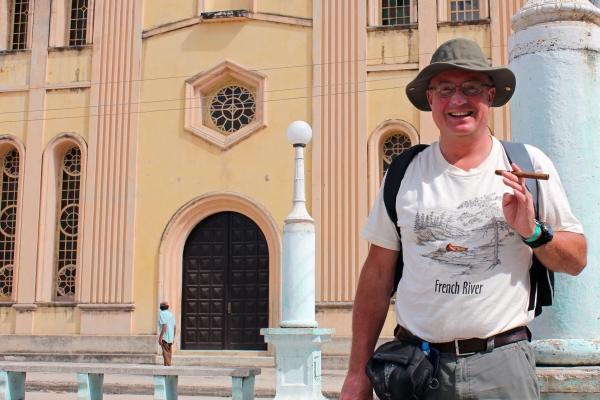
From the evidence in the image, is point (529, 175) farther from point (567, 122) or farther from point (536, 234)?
point (567, 122)

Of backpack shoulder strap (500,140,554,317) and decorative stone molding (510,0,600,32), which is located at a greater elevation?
decorative stone molding (510,0,600,32)

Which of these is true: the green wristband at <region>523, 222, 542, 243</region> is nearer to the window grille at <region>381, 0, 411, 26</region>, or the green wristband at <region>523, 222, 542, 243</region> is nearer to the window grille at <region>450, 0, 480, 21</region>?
the window grille at <region>450, 0, 480, 21</region>

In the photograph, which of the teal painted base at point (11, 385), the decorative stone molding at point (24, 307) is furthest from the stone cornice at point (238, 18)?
the teal painted base at point (11, 385)

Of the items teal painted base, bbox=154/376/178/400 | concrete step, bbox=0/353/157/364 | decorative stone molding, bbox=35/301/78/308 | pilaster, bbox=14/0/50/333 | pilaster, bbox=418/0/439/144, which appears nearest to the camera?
teal painted base, bbox=154/376/178/400

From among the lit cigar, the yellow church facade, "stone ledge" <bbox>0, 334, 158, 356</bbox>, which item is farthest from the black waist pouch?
"stone ledge" <bbox>0, 334, 158, 356</bbox>

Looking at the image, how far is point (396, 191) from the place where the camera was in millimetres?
3145

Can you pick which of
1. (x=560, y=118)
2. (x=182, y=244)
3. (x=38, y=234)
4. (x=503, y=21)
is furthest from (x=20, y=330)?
(x=560, y=118)

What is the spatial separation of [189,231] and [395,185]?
14829mm

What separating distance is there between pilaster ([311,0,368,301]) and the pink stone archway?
957 mm

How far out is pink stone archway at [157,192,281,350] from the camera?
17.0 m

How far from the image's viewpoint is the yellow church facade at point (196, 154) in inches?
663

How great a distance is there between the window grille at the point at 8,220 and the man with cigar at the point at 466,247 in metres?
16.8

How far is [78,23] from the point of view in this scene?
763 inches

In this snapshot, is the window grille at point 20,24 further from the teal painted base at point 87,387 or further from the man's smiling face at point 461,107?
the man's smiling face at point 461,107
